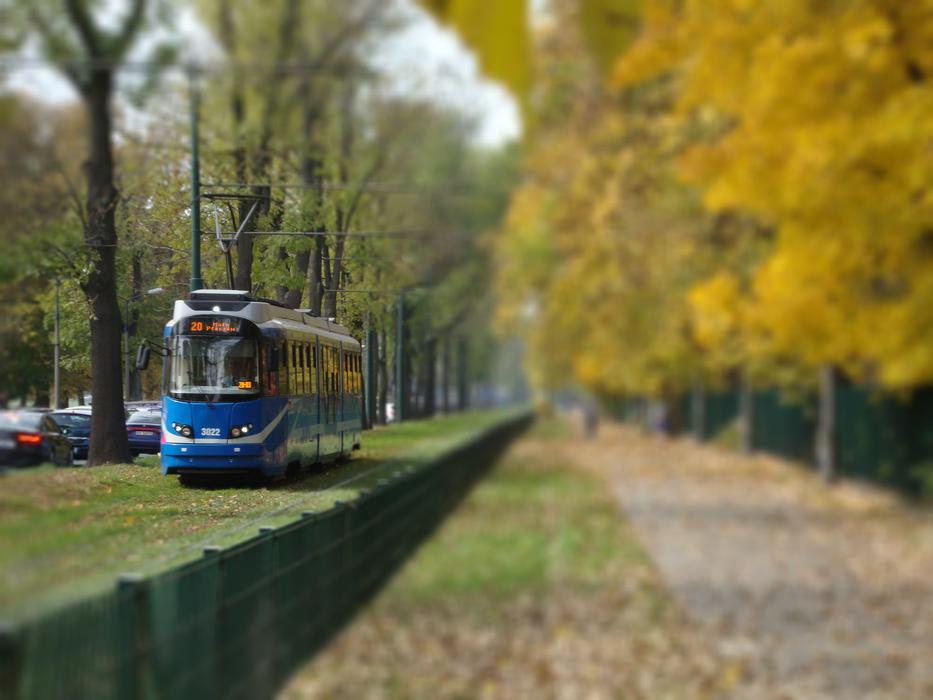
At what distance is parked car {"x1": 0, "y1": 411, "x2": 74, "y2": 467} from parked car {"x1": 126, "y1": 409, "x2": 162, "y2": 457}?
0.21m

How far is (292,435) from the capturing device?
95.4 inches

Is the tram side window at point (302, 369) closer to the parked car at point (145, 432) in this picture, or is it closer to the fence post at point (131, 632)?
the parked car at point (145, 432)

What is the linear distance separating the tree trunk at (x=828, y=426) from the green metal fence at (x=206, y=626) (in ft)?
101

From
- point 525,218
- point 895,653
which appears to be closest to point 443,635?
point 895,653

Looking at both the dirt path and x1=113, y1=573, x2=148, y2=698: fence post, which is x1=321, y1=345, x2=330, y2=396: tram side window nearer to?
x1=113, y1=573, x2=148, y2=698: fence post

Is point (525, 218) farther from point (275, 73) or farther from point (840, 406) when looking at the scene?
point (275, 73)

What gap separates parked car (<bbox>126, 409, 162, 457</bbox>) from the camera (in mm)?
2096

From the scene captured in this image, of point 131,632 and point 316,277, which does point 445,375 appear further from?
point 131,632

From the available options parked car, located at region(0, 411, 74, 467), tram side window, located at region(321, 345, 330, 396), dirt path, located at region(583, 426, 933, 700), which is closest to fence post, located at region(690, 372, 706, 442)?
dirt path, located at region(583, 426, 933, 700)

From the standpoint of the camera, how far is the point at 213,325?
7.38ft

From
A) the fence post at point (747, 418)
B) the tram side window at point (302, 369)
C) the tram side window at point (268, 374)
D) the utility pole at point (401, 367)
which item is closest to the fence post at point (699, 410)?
the fence post at point (747, 418)

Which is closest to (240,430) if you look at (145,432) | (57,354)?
(145,432)

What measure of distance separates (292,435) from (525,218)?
28715mm

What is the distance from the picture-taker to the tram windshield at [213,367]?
222 centimetres
